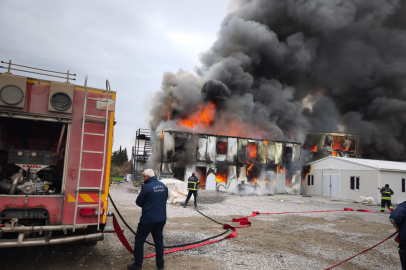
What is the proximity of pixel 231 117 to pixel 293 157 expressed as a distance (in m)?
9.41

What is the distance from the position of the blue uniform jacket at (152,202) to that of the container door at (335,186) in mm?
21152

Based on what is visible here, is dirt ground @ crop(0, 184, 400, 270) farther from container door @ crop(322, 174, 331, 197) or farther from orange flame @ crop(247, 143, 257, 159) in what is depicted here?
orange flame @ crop(247, 143, 257, 159)

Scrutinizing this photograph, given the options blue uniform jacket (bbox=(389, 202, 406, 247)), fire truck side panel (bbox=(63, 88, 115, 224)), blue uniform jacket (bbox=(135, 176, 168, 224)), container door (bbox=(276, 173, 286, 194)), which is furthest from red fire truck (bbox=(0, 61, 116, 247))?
container door (bbox=(276, 173, 286, 194))

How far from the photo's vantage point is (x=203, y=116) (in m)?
34.1

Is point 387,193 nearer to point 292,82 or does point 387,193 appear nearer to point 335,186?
point 335,186

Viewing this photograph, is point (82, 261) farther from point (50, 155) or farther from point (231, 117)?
point (231, 117)

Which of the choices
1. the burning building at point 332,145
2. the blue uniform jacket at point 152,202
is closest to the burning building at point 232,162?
the burning building at point 332,145

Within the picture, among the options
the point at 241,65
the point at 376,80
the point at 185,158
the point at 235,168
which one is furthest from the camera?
the point at 376,80

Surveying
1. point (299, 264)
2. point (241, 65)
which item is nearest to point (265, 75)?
point (241, 65)

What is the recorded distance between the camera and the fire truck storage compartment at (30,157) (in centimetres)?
427

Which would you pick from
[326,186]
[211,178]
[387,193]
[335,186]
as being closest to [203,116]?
[211,178]

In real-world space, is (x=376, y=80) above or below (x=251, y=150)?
above

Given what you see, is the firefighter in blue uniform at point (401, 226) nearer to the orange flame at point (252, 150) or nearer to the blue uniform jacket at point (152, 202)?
the blue uniform jacket at point (152, 202)

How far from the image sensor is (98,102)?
14.2ft
